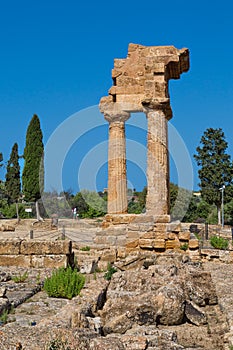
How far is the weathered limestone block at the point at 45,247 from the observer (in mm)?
8625

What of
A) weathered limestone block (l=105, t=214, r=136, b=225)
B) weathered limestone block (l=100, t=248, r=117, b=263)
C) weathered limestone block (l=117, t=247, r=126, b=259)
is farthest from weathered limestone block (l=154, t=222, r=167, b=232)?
weathered limestone block (l=100, t=248, r=117, b=263)

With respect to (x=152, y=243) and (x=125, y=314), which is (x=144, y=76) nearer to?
(x=152, y=243)

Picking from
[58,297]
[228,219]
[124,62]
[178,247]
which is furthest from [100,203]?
[58,297]

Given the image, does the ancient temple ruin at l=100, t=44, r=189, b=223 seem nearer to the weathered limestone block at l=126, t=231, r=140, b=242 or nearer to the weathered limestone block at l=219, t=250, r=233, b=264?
the weathered limestone block at l=126, t=231, r=140, b=242

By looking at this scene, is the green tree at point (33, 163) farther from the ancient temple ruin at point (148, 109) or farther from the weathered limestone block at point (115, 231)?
the weathered limestone block at point (115, 231)

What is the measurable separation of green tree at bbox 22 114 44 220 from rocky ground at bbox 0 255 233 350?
3160 cm

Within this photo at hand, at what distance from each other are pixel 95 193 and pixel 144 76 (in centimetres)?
2155

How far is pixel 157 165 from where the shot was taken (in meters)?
17.5

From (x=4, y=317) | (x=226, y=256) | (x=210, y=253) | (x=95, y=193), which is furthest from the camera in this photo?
(x=95, y=193)

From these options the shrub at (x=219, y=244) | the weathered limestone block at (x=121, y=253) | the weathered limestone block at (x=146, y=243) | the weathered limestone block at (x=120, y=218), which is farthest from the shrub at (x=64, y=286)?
the weathered limestone block at (x=120, y=218)

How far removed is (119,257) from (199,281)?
Answer: 600 centimetres

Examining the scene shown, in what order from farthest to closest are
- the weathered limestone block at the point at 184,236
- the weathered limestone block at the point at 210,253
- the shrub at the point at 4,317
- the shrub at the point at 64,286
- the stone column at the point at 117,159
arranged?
the stone column at the point at 117,159
the weathered limestone block at the point at 184,236
the weathered limestone block at the point at 210,253
the shrub at the point at 64,286
the shrub at the point at 4,317

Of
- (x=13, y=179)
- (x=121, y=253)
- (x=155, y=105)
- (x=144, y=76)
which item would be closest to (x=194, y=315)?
(x=121, y=253)

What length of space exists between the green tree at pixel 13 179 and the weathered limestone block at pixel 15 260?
36876 millimetres
